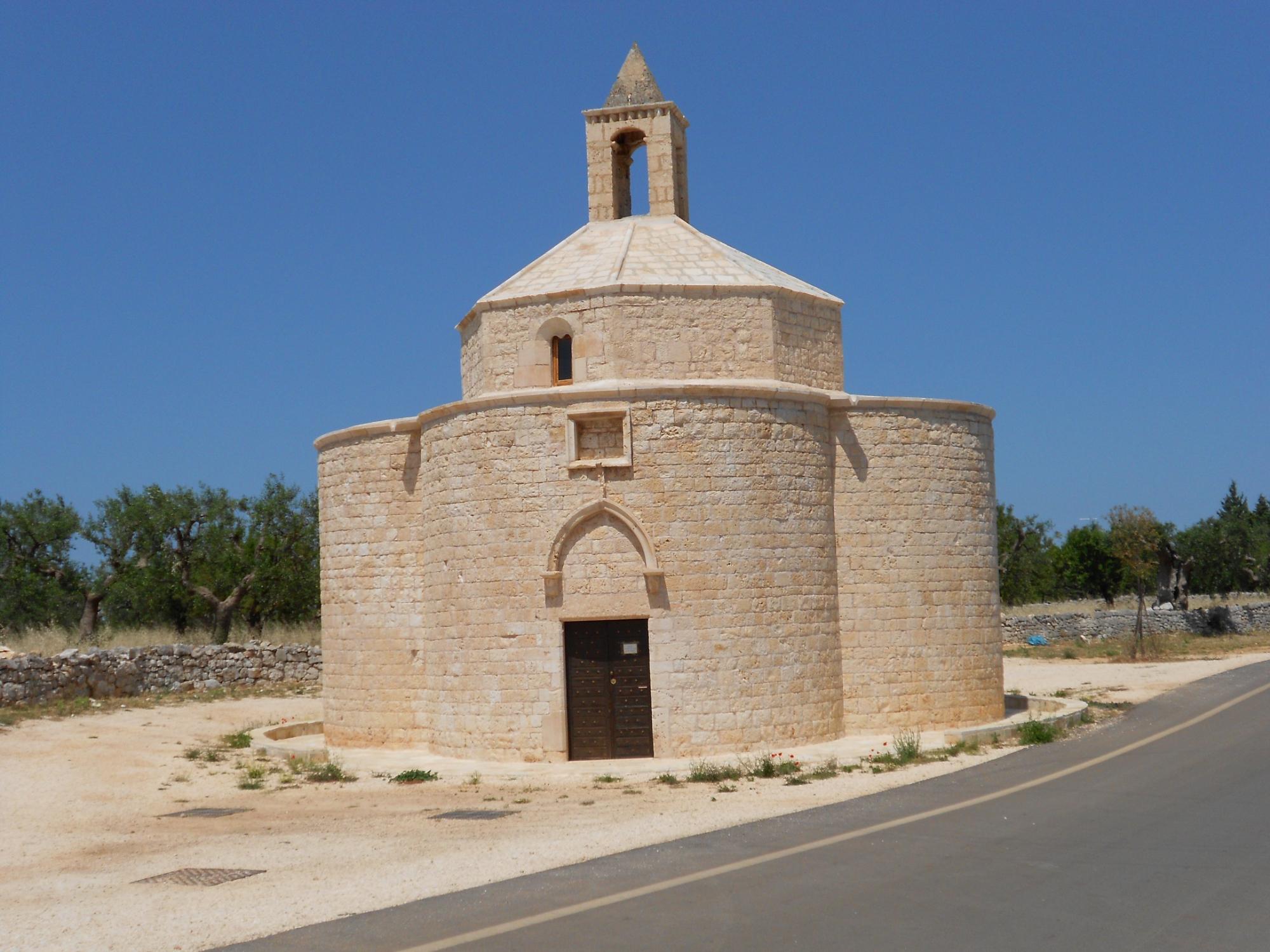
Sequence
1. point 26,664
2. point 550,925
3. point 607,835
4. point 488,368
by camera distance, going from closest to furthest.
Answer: point 550,925 < point 607,835 < point 488,368 < point 26,664

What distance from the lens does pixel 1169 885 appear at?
23.4ft

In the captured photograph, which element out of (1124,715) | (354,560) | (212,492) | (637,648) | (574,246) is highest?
(574,246)

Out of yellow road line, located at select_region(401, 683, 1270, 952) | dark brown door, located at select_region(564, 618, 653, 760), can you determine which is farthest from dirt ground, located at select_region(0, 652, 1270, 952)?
dark brown door, located at select_region(564, 618, 653, 760)

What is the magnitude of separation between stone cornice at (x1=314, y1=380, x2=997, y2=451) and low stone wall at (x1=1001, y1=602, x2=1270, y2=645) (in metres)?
24.9

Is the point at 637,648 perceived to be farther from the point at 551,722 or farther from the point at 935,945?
the point at 935,945

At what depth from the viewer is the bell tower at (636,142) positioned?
19.5 meters

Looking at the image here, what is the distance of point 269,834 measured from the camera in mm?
10742

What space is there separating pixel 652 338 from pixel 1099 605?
125ft

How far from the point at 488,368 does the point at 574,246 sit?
9.26ft

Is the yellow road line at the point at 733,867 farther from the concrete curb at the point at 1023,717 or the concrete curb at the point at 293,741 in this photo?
the concrete curb at the point at 293,741

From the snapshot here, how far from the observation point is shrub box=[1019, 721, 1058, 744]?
14.7 m

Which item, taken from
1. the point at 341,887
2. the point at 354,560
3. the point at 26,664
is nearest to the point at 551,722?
the point at 354,560

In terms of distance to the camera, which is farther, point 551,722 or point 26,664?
point 26,664

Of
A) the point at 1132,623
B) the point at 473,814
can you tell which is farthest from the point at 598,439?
the point at 1132,623
